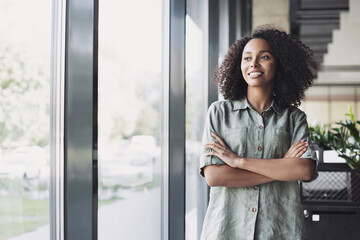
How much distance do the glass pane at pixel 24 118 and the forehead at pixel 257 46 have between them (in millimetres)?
702

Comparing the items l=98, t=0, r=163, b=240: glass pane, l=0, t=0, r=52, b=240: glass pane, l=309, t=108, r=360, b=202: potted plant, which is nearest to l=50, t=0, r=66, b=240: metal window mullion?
l=0, t=0, r=52, b=240: glass pane

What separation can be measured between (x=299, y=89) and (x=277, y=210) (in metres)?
0.45

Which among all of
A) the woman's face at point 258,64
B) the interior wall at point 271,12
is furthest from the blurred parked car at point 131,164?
the interior wall at point 271,12

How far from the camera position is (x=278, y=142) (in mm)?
1439

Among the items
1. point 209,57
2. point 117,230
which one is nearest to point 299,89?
point 117,230

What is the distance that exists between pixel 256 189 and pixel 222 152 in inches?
6.6

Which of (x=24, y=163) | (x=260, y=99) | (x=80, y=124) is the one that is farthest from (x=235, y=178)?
(x=24, y=163)

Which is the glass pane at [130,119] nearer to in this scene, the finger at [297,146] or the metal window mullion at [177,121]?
the metal window mullion at [177,121]

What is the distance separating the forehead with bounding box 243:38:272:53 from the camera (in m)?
1.50

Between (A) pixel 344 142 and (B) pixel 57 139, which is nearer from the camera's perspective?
(B) pixel 57 139

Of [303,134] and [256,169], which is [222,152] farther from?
[303,134]

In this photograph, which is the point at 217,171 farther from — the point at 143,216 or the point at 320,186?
the point at 320,186

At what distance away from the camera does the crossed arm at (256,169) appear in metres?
1.38

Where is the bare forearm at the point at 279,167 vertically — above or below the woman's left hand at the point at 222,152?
below
